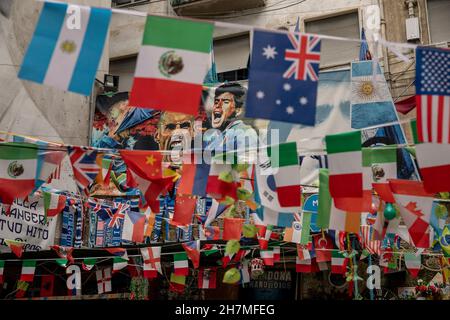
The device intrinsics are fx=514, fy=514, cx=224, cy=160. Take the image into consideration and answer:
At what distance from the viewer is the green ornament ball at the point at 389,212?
8578 millimetres

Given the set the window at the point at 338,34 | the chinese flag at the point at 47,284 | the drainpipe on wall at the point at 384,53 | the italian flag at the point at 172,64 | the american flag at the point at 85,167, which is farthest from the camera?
the window at the point at 338,34

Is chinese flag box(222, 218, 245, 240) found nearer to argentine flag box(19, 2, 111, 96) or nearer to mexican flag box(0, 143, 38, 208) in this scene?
mexican flag box(0, 143, 38, 208)

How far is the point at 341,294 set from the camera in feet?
46.1

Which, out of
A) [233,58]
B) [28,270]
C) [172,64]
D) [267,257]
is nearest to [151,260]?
[267,257]

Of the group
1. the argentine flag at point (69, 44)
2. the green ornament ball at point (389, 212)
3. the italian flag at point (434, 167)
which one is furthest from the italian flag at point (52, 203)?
the italian flag at point (434, 167)

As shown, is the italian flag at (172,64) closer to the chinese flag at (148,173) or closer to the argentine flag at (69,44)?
the argentine flag at (69,44)

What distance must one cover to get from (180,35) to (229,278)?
492 cm

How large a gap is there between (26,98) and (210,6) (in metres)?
7.12

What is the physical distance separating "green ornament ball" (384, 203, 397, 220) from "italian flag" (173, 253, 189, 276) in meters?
5.41

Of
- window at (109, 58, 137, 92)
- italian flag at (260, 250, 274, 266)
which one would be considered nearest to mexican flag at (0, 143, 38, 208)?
italian flag at (260, 250, 274, 266)

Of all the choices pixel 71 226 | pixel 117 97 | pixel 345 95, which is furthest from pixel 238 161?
pixel 117 97

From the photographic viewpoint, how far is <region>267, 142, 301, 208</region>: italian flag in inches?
300

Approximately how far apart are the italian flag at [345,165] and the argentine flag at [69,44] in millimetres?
3332

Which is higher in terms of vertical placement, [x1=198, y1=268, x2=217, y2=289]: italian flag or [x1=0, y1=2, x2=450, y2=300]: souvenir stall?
[x1=0, y1=2, x2=450, y2=300]: souvenir stall
